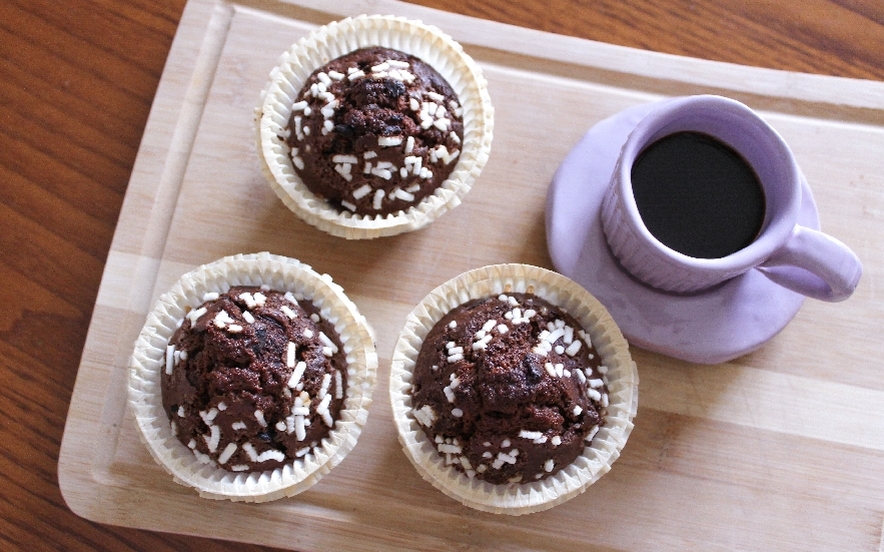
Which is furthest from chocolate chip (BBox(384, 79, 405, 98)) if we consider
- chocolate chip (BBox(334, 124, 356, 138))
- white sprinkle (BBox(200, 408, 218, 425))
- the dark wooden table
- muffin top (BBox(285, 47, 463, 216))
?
white sprinkle (BBox(200, 408, 218, 425))

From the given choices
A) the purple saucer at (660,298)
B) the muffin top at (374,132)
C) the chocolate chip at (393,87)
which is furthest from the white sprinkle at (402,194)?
the purple saucer at (660,298)

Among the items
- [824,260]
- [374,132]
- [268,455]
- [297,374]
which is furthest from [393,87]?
[824,260]

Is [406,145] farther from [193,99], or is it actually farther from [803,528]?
[803,528]

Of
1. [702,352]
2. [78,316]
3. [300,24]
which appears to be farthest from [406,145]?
[78,316]

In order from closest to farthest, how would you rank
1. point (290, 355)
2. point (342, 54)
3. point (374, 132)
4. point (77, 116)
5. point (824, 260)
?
point (824, 260) < point (290, 355) < point (374, 132) < point (342, 54) < point (77, 116)

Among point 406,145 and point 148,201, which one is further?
point 148,201

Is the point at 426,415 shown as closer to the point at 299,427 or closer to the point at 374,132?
the point at 299,427
